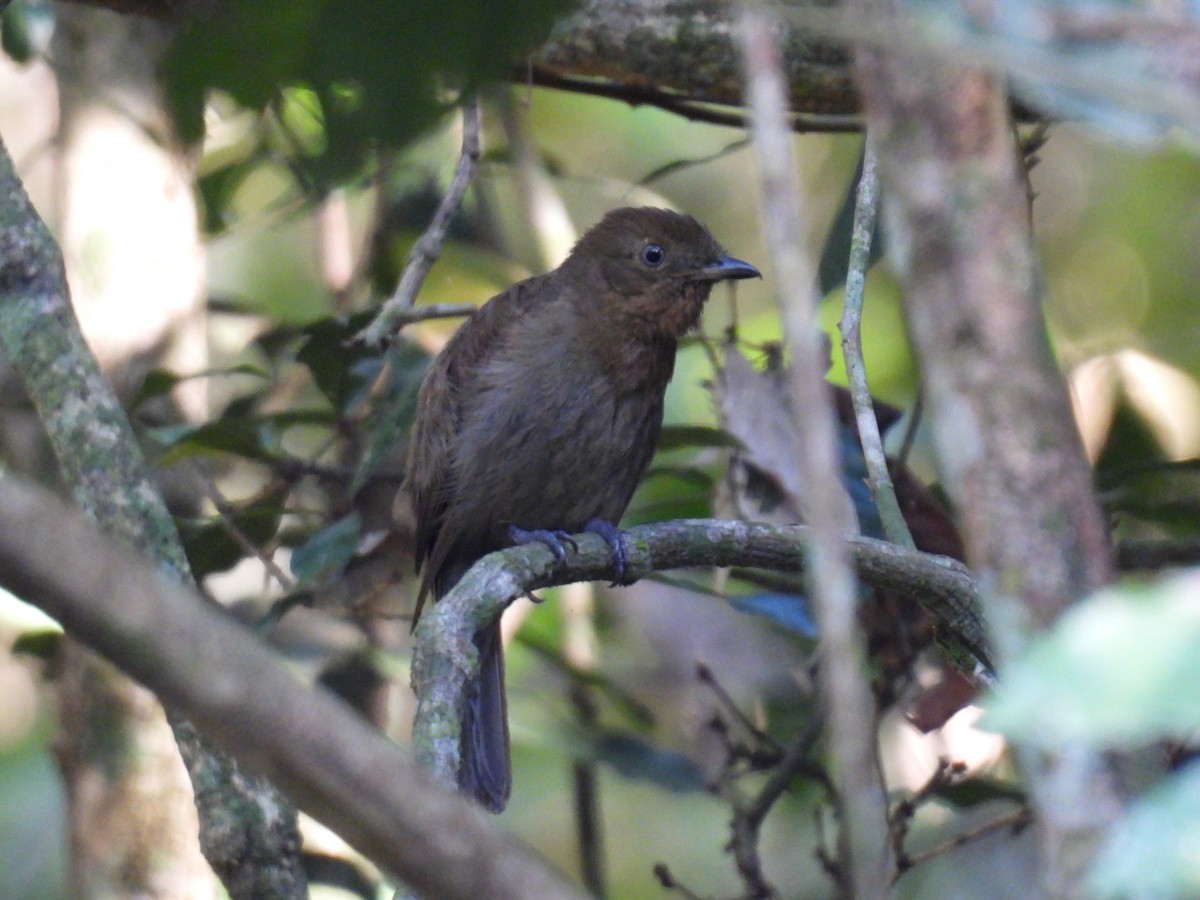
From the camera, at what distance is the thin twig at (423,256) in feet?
11.4

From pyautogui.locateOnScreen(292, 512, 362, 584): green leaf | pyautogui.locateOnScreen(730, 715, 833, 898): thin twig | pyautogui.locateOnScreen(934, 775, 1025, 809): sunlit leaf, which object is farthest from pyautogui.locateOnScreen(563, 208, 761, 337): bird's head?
pyautogui.locateOnScreen(934, 775, 1025, 809): sunlit leaf

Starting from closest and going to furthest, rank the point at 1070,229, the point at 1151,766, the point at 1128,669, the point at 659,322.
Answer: the point at 1128,669
the point at 1151,766
the point at 659,322
the point at 1070,229

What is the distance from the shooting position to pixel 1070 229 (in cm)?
723

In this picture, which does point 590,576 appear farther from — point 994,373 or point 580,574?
point 994,373

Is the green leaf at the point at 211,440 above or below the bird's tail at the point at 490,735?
above

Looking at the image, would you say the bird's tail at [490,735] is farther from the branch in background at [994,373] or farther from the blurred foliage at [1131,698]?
the blurred foliage at [1131,698]

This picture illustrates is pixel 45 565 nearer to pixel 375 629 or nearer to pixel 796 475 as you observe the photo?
pixel 796 475

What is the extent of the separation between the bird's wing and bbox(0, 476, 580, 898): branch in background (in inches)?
129

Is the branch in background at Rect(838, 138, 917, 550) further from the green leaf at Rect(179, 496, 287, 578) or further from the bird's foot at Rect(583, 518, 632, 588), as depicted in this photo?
the green leaf at Rect(179, 496, 287, 578)

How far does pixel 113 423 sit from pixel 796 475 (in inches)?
71.5

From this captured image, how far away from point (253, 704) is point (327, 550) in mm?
2807

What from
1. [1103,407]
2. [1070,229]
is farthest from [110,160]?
[1070,229]

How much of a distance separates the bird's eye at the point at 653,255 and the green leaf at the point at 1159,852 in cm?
400

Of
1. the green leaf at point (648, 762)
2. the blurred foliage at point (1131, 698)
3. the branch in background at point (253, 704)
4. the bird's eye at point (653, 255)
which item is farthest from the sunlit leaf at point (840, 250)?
the blurred foliage at point (1131, 698)
